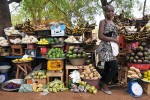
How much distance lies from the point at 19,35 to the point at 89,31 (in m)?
2.07

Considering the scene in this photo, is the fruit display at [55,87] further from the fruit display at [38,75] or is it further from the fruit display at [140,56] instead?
the fruit display at [140,56]

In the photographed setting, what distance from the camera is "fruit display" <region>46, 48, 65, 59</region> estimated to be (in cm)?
583

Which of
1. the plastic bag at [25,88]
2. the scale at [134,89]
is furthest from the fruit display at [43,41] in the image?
the scale at [134,89]

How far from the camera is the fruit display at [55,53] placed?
5831 mm

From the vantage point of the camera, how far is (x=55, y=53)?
5883 millimetres

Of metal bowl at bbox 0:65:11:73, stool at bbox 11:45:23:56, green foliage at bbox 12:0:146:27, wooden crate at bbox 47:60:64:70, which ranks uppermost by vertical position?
green foliage at bbox 12:0:146:27

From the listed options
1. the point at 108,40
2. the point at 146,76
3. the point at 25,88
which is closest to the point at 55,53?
the point at 25,88

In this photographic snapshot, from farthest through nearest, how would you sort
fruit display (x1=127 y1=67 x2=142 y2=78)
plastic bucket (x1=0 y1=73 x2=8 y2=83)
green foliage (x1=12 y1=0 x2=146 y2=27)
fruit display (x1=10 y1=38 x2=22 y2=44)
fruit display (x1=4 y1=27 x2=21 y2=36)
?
green foliage (x1=12 y1=0 x2=146 y2=27) < fruit display (x1=4 y1=27 x2=21 y2=36) < fruit display (x1=10 y1=38 x2=22 y2=44) < plastic bucket (x1=0 y1=73 x2=8 y2=83) < fruit display (x1=127 y1=67 x2=142 y2=78)

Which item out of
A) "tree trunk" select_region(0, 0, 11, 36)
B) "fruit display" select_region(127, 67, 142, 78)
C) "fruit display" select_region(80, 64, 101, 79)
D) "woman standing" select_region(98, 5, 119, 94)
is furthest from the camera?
"tree trunk" select_region(0, 0, 11, 36)

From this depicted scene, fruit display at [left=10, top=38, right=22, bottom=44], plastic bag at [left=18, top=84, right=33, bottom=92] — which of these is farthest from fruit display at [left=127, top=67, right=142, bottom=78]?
fruit display at [left=10, top=38, right=22, bottom=44]

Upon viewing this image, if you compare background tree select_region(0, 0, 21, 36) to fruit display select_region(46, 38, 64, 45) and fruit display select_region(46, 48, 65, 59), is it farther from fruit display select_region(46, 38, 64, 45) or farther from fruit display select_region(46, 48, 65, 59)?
fruit display select_region(46, 48, 65, 59)

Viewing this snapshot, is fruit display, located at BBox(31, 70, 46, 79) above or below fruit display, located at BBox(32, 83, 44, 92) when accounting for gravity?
above

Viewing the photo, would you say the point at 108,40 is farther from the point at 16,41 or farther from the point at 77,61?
the point at 16,41

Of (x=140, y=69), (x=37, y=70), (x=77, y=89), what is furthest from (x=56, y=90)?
(x=140, y=69)
